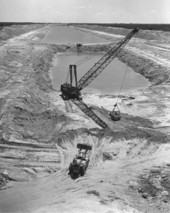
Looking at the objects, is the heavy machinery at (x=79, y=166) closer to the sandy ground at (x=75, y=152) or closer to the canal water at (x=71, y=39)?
the sandy ground at (x=75, y=152)

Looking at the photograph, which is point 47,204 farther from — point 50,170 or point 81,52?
point 81,52

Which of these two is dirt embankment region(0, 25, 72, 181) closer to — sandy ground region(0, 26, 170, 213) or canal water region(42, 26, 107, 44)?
sandy ground region(0, 26, 170, 213)

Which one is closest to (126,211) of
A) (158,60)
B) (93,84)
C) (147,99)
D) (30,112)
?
(30,112)

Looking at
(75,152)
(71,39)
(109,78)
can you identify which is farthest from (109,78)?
(71,39)

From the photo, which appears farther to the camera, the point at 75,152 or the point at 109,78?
the point at 109,78

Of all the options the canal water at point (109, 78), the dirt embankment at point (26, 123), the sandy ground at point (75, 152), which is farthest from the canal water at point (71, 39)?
the sandy ground at point (75, 152)

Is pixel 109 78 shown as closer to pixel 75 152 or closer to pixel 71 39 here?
pixel 75 152
